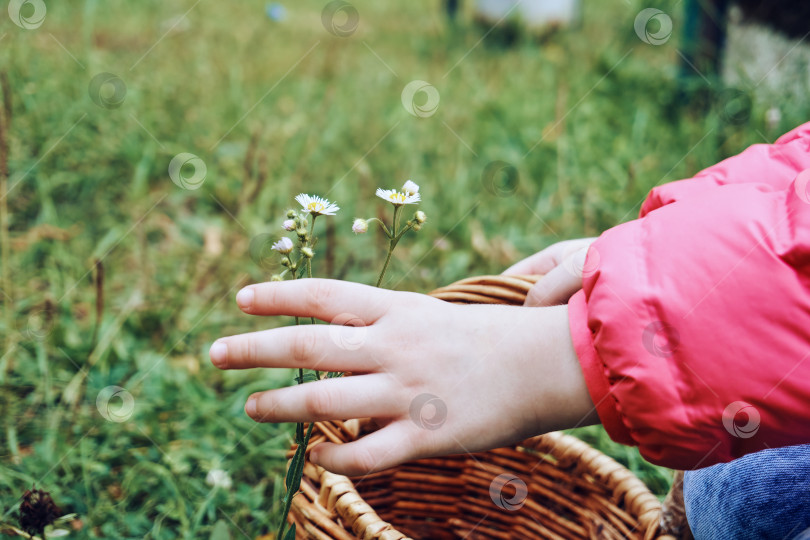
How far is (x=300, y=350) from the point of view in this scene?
0.56 meters

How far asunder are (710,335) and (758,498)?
0.79 ft

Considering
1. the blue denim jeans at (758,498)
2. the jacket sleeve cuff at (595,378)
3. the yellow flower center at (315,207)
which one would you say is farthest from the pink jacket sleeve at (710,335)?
the yellow flower center at (315,207)

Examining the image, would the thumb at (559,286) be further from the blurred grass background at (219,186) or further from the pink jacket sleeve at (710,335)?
the blurred grass background at (219,186)

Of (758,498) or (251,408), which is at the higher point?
(251,408)

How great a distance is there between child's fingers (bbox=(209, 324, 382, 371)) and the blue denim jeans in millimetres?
382

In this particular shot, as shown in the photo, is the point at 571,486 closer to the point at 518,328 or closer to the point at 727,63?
the point at 518,328

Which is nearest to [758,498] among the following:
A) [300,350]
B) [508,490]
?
[508,490]

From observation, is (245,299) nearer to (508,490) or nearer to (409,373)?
(409,373)

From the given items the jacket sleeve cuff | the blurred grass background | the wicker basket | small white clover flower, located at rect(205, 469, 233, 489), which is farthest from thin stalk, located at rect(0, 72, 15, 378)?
the jacket sleeve cuff

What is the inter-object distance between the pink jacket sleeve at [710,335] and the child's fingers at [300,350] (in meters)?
0.18

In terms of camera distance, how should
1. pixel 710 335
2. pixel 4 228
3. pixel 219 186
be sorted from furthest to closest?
pixel 219 186, pixel 4 228, pixel 710 335

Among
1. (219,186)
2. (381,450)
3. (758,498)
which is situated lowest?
(758,498)

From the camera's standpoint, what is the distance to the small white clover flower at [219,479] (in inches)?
37.9

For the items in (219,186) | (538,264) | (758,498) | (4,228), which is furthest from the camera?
(219,186)
